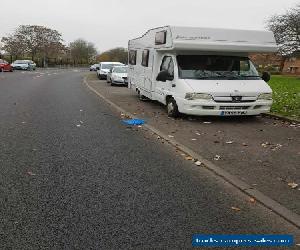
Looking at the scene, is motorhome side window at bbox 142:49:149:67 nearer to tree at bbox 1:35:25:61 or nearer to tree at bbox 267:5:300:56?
tree at bbox 267:5:300:56

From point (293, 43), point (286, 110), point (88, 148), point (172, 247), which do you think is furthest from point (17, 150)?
point (293, 43)

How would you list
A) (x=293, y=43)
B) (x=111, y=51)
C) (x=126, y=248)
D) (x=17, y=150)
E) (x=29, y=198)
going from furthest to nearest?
(x=111, y=51), (x=293, y=43), (x=17, y=150), (x=29, y=198), (x=126, y=248)

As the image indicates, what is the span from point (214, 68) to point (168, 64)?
58.0 inches

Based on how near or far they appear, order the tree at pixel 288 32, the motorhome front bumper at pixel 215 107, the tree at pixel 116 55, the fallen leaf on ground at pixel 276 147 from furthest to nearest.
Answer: the tree at pixel 116 55 → the tree at pixel 288 32 → the motorhome front bumper at pixel 215 107 → the fallen leaf on ground at pixel 276 147

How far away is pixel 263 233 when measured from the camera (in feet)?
14.2

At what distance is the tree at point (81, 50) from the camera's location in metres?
102

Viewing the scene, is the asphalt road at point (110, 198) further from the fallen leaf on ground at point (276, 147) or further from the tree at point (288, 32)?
the tree at point (288, 32)

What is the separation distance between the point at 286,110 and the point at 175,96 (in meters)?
3.71

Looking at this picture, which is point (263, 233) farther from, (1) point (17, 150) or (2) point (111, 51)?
(2) point (111, 51)

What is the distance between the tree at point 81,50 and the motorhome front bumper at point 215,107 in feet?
309

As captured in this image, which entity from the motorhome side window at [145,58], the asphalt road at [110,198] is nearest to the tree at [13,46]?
the motorhome side window at [145,58]

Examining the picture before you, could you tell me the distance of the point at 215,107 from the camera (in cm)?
1095

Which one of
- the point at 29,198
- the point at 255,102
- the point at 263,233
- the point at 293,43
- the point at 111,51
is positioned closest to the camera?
the point at 263,233

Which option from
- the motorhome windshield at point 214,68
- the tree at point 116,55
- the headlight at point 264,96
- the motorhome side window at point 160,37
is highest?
the motorhome side window at point 160,37
